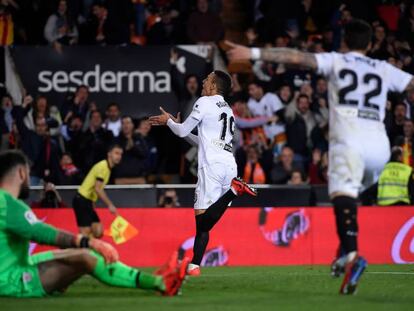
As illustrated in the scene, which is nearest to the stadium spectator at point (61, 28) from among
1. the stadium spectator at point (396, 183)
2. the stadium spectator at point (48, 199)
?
the stadium spectator at point (48, 199)

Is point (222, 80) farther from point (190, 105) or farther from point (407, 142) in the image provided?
point (407, 142)

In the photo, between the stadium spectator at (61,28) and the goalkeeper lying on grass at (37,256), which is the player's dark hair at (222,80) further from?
the stadium spectator at (61,28)

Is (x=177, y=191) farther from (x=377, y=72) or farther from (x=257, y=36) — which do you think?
(x=377, y=72)

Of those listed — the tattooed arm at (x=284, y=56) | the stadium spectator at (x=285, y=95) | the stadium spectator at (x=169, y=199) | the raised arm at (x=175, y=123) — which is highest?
the tattooed arm at (x=284, y=56)

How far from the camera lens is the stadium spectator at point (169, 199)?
19969 millimetres

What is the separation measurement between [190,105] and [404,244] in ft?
16.1

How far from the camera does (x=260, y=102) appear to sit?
2155 cm

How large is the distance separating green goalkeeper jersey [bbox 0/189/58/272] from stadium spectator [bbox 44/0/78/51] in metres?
12.5

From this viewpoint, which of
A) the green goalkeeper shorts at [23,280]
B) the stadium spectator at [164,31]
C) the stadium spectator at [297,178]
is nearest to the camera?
the green goalkeeper shorts at [23,280]

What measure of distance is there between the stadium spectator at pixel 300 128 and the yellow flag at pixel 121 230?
12.5ft

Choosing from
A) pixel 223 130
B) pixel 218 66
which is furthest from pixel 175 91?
pixel 223 130

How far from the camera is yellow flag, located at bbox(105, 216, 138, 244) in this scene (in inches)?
746

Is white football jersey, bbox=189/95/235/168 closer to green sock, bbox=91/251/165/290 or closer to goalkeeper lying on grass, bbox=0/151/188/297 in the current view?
goalkeeper lying on grass, bbox=0/151/188/297

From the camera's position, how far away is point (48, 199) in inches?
778
